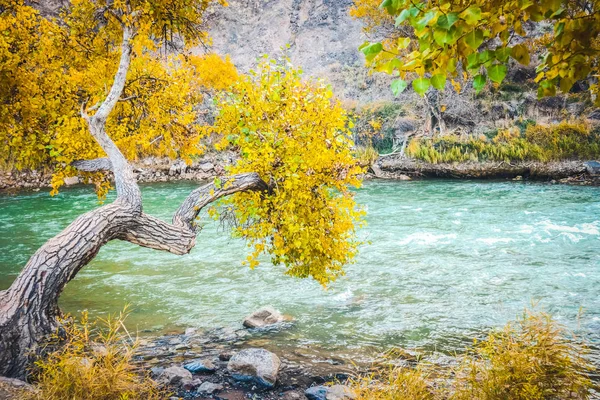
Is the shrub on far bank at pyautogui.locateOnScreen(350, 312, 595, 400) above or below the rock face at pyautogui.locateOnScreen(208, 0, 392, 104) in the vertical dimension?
below

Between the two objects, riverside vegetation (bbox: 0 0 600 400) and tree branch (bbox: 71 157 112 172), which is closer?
riverside vegetation (bbox: 0 0 600 400)

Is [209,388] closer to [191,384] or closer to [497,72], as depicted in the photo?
[191,384]

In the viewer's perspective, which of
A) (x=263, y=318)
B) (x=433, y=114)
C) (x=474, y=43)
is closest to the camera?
(x=474, y=43)

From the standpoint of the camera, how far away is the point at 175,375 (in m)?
5.08

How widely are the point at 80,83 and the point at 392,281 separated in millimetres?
7408

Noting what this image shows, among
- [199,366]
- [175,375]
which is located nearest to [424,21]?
[175,375]

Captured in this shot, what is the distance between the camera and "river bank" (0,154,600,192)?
2203 cm

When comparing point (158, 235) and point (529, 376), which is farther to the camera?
point (158, 235)

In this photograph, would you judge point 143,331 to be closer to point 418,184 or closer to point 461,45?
point 461,45

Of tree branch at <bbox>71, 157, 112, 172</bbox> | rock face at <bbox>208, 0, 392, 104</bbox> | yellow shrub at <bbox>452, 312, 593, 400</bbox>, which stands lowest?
yellow shrub at <bbox>452, 312, 593, 400</bbox>

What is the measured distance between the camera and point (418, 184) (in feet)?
76.1

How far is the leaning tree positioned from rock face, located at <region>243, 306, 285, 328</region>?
143cm

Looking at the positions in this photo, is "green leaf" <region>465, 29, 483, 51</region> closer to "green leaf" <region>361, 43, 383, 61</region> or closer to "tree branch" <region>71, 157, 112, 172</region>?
"green leaf" <region>361, 43, 383, 61</region>

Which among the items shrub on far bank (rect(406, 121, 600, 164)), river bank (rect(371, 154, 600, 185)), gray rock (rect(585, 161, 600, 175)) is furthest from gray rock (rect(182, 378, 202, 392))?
gray rock (rect(585, 161, 600, 175))
